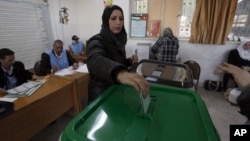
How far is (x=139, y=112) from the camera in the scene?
1.94 feet

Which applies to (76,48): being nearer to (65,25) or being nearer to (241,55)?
(65,25)

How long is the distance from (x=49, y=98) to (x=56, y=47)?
110cm

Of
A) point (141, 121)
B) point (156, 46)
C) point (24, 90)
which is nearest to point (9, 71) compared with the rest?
point (24, 90)

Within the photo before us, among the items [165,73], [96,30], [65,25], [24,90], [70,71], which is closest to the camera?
[165,73]

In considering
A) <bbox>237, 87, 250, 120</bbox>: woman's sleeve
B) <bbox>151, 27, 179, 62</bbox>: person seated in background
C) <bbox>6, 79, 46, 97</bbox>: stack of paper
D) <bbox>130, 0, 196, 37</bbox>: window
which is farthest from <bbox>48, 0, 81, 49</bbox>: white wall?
<bbox>237, 87, 250, 120</bbox>: woman's sleeve

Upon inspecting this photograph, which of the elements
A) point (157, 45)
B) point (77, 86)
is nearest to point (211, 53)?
point (157, 45)

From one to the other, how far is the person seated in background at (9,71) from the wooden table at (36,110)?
46 cm

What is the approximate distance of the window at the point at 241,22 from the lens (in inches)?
117

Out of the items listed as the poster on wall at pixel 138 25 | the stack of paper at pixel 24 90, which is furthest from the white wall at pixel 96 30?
the stack of paper at pixel 24 90

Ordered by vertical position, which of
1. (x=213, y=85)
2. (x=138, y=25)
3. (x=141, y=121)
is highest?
(x=138, y=25)

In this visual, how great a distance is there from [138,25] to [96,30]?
123 cm

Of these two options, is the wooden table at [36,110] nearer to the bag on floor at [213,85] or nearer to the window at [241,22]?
the bag on floor at [213,85]

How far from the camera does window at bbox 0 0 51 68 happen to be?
8.66 feet

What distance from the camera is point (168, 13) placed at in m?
3.36
